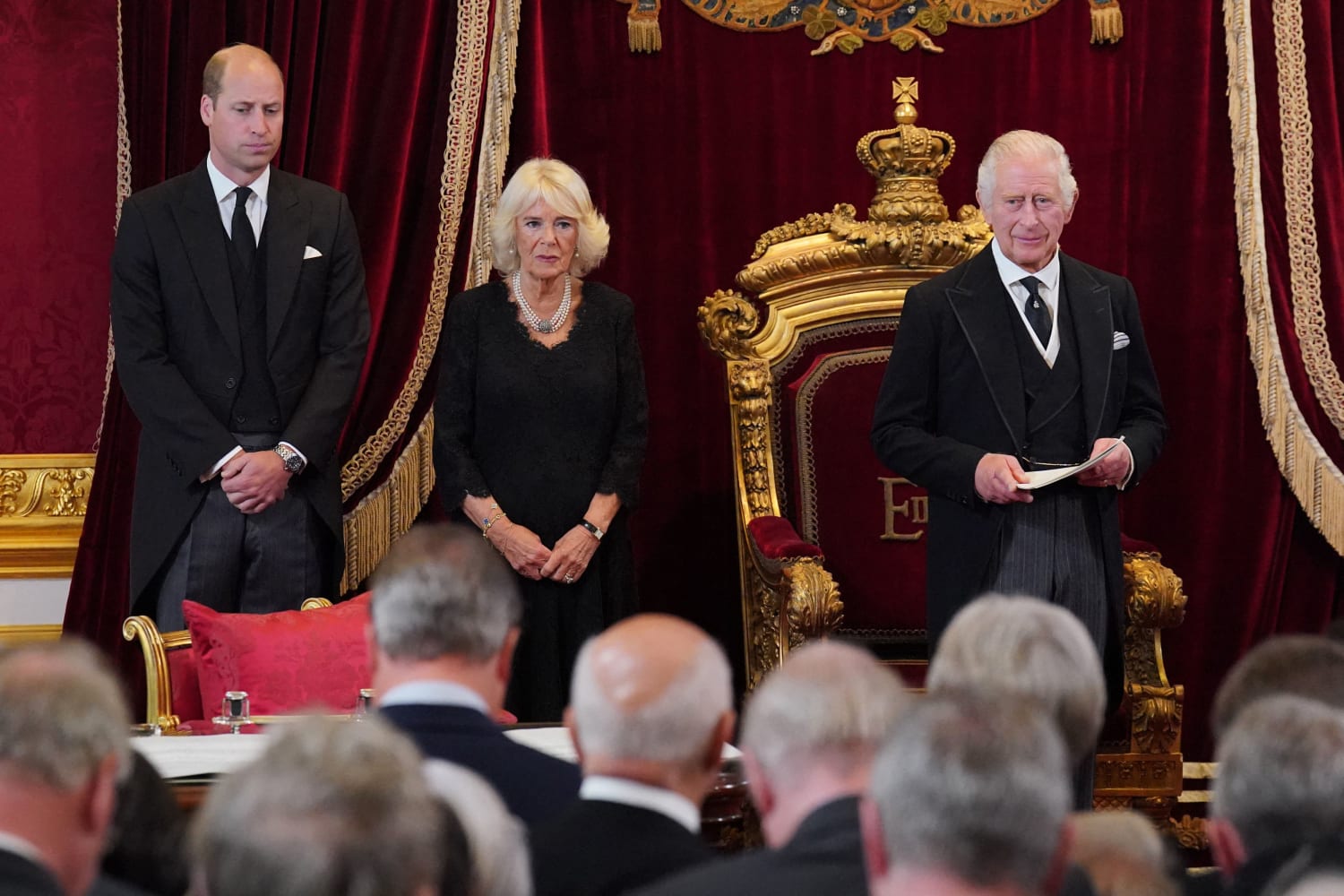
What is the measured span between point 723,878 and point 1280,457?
3656 millimetres

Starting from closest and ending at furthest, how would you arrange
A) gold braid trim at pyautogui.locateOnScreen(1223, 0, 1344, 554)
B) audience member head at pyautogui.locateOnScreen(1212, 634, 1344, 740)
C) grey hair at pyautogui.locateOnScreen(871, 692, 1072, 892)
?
grey hair at pyautogui.locateOnScreen(871, 692, 1072, 892) → audience member head at pyautogui.locateOnScreen(1212, 634, 1344, 740) → gold braid trim at pyautogui.locateOnScreen(1223, 0, 1344, 554)

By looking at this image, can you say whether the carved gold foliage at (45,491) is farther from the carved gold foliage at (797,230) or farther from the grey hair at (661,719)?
the grey hair at (661,719)

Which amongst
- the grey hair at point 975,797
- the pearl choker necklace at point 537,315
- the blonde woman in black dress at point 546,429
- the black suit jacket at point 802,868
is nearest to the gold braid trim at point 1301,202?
the blonde woman in black dress at point 546,429

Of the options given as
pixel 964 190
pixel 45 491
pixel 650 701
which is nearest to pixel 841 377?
pixel 964 190

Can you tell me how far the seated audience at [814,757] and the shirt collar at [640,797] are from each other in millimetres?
78

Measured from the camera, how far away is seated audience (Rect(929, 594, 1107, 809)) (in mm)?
1937

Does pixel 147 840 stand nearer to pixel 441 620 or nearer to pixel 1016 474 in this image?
pixel 441 620

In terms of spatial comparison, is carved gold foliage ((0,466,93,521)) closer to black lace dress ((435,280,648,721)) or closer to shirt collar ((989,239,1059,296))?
black lace dress ((435,280,648,721))

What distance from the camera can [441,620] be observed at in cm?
211

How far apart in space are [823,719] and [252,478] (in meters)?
2.55

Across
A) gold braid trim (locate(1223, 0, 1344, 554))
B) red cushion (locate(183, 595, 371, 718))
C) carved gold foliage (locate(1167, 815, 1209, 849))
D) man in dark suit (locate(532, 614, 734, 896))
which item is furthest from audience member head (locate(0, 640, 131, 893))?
gold braid trim (locate(1223, 0, 1344, 554))

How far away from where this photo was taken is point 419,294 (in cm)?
479

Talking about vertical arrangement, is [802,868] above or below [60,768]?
below

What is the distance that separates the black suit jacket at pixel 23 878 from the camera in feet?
4.56
